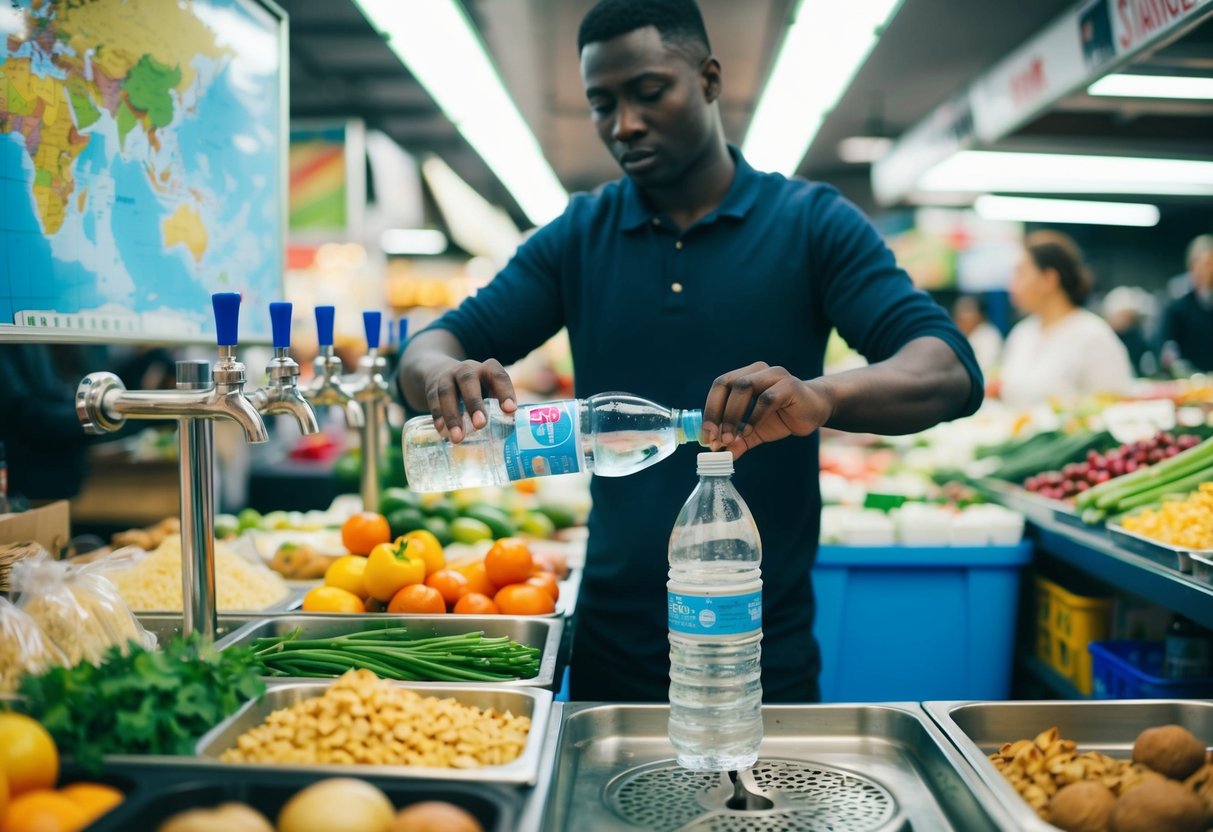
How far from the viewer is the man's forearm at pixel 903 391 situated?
180 cm

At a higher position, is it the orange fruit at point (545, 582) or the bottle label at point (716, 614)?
the bottle label at point (716, 614)

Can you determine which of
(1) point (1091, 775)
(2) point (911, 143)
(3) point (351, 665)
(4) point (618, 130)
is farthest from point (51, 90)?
(2) point (911, 143)

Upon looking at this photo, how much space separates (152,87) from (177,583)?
3.89ft

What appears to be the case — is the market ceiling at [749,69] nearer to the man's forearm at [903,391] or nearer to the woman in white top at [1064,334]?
the woman in white top at [1064,334]

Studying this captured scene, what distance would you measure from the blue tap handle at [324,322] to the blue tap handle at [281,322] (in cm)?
26

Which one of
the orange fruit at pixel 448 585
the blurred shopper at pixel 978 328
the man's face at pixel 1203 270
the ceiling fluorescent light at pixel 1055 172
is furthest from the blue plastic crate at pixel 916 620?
the blurred shopper at pixel 978 328

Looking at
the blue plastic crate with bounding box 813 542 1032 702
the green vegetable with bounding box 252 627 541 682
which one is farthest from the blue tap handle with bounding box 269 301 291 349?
the blue plastic crate with bounding box 813 542 1032 702

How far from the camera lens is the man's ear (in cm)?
224

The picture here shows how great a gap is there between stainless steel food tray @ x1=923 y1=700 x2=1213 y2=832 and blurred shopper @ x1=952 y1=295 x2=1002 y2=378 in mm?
9011

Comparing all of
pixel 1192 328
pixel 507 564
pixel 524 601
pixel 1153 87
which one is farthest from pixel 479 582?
pixel 1192 328

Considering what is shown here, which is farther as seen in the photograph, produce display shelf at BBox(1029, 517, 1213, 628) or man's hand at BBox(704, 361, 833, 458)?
produce display shelf at BBox(1029, 517, 1213, 628)

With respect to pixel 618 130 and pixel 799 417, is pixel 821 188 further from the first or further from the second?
pixel 799 417

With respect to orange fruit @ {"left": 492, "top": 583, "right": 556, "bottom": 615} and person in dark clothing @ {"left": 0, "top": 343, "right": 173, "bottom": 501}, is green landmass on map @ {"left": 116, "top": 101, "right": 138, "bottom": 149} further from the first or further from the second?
person in dark clothing @ {"left": 0, "top": 343, "right": 173, "bottom": 501}

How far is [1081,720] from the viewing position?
1667 mm
